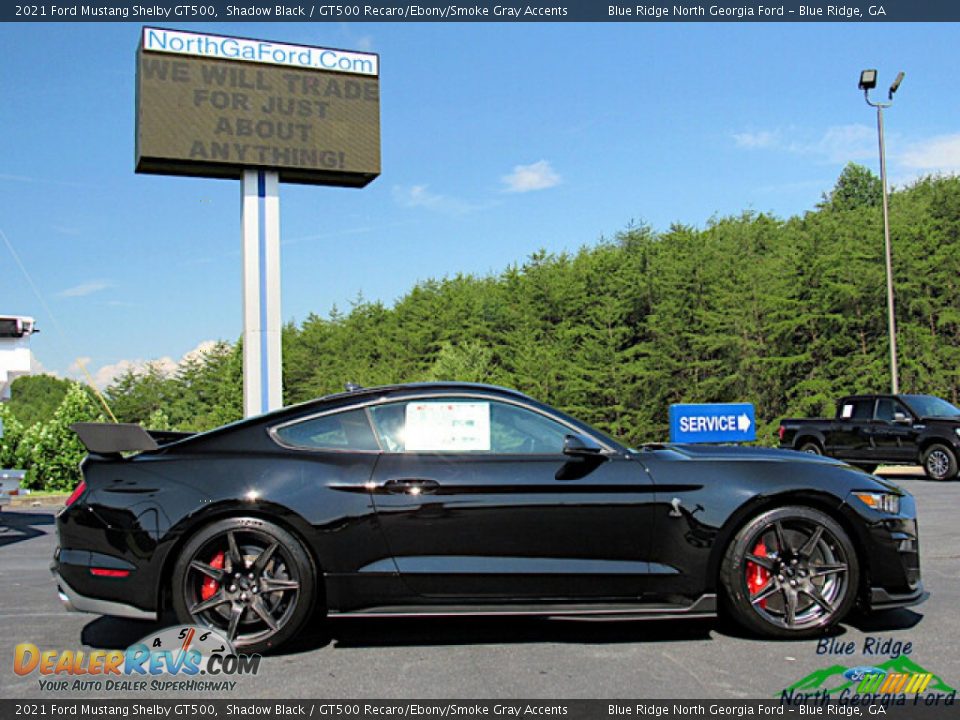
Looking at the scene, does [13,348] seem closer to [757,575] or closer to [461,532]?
[461,532]

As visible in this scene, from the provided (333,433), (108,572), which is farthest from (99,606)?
(333,433)

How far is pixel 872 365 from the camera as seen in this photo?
137 feet

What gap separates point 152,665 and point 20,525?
8.23 meters

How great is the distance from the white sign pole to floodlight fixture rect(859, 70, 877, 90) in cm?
1660

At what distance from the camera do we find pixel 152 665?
14.4 feet

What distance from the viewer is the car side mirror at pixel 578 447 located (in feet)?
15.1

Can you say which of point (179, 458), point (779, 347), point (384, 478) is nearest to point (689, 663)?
point (384, 478)

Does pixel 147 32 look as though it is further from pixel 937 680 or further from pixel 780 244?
pixel 780 244

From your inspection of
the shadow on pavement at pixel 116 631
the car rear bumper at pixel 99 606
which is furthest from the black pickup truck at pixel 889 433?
the car rear bumper at pixel 99 606

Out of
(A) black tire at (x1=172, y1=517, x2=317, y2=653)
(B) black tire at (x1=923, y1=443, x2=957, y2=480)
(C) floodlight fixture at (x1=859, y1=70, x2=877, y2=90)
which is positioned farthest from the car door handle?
(C) floodlight fixture at (x1=859, y1=70, x2=877, y2=90)

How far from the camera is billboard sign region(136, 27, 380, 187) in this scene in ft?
62.8

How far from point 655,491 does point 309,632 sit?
6.88ft

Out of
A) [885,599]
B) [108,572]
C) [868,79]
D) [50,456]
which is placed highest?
[868,79]

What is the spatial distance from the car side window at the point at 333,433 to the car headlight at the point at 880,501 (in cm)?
258
